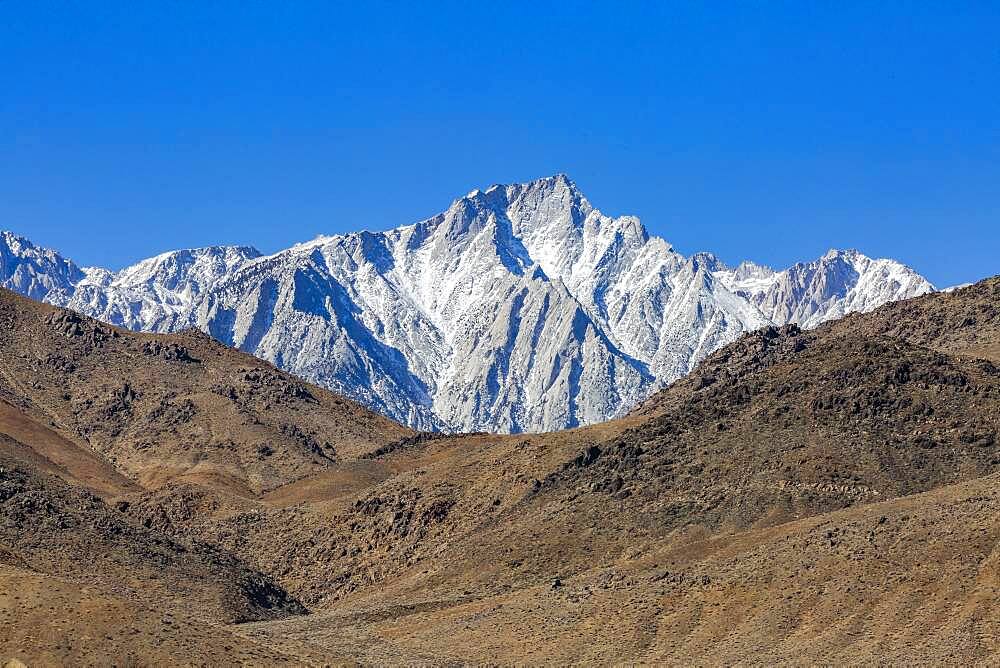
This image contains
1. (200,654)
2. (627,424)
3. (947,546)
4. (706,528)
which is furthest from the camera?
(627,424)

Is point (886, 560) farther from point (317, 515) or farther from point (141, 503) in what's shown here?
point (141, 503)

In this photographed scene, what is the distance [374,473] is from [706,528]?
6296cm

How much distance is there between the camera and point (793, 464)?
122 meters

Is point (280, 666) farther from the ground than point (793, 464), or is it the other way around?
point (793, 464)

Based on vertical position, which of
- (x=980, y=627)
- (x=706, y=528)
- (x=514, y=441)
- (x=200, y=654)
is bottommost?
(x=980, y=627)

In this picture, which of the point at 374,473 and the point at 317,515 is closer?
the point at 317,515

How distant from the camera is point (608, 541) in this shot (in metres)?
120

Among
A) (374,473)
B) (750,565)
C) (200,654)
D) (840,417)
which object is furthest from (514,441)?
(200,654)

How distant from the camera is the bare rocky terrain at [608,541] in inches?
3378

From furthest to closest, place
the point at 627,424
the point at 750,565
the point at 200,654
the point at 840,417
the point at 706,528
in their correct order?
1. the point at 627,424
2. the point at 840,417
3. the point at 706,528
4. the point at 750,565
5. the point at 200,654

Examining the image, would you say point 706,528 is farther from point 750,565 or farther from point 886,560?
point 886,560

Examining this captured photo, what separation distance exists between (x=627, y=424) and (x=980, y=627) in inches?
2693

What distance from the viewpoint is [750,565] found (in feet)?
330

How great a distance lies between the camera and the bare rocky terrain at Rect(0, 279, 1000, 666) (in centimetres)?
8581
